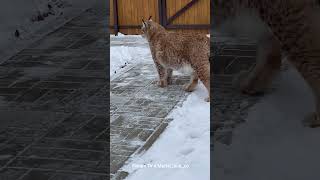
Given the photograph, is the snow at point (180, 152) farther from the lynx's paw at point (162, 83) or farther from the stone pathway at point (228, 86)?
the lynx's paw at point (162, 83)

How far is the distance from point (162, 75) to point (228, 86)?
95 cm

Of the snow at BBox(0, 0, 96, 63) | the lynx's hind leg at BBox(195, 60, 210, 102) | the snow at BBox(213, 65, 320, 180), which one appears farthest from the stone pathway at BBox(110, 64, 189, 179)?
the snow at BBox(0, 0, 96, 63)

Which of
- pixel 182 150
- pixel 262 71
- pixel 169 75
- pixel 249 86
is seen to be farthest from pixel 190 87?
pixel 182 150

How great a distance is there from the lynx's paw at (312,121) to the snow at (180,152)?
105cm

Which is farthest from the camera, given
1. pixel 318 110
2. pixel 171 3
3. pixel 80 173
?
pixel 171 3

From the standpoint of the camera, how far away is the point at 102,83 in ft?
25.1

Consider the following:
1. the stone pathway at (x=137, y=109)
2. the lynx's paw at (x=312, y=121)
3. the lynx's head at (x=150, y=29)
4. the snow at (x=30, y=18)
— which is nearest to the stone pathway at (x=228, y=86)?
the stone pathway at (x=137, y=109)

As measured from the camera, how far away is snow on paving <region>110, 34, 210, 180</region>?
4.70 m

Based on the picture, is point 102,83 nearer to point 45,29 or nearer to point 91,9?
point 45,29

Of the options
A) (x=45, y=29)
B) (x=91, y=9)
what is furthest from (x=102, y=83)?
(x=91, y=9)

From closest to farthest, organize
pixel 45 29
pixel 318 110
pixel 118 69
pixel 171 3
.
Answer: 1. pixel 318 110
2. pixel 118 69
3. pixel 171 3
4. pixel 45 29

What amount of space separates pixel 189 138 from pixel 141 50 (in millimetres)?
4268

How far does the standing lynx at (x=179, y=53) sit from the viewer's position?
668 cm

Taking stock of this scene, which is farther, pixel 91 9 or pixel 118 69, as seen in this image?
pixel 91 9
